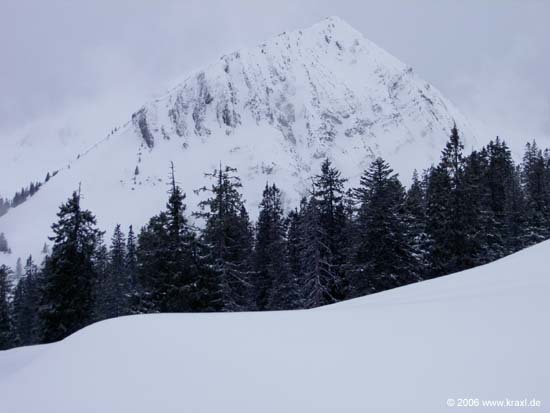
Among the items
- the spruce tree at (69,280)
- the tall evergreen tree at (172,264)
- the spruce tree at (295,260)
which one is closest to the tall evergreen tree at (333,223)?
the spruce tree at (295,260)

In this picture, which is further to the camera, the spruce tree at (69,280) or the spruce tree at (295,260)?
the spruce tree at (295,260)

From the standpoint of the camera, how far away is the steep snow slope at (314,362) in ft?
12.0

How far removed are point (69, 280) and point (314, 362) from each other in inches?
951

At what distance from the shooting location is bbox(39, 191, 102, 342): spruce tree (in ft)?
80.2

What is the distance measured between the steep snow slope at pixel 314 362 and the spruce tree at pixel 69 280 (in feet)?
65.1

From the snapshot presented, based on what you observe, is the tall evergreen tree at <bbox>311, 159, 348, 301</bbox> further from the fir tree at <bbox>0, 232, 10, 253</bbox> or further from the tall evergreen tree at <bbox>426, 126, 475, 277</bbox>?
the fir tree at <bbox>0, 232, 10, 253</bbox>

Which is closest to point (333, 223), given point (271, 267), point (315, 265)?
point (315, 265)

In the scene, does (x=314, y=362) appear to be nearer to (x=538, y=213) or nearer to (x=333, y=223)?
(x=333, y=223)

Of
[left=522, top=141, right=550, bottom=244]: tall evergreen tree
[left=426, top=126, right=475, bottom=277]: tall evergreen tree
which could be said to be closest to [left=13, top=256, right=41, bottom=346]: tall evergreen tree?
[left=426, top=126, right=475, bottom=277]: tall evergreen tree

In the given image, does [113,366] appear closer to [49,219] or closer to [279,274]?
[279,274]

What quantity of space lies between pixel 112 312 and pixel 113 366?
148ft

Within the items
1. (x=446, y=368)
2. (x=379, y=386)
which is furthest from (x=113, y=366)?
(x=446, y=368)

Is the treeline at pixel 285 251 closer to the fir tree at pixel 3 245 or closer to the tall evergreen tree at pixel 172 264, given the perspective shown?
the tall evergreen tree at pixel 172 264

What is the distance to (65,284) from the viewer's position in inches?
984
